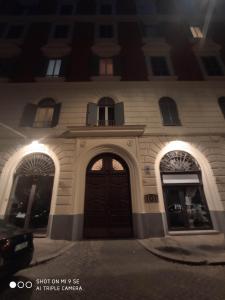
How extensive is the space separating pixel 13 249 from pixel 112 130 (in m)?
7.19

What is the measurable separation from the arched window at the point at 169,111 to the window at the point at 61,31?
1096 centimetres

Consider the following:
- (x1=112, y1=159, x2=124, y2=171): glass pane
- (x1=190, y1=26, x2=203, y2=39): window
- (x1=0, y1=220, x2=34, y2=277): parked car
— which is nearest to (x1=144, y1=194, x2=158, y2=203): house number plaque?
(x1=112, y1=159, x2=124, y2=171): glass pane

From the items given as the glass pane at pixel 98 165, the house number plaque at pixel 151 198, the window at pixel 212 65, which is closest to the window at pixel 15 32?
the glass pane at pixel 98 165

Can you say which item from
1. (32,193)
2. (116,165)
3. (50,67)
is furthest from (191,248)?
(50,67)

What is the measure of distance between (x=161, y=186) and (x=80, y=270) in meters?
5.74

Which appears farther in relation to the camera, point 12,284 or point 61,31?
point 61,31

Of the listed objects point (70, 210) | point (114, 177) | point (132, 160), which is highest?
point (132, 160)

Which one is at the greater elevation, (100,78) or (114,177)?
(100,78)

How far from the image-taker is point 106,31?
15453 mm

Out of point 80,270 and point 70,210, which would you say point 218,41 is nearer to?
point 70,210

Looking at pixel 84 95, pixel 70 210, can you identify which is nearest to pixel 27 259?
pixel 70 210

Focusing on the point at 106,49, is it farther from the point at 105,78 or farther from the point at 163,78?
the point at 163,78

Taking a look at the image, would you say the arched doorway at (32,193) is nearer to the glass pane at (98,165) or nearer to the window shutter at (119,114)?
the glass pane at (98,165)

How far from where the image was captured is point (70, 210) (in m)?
8.25
